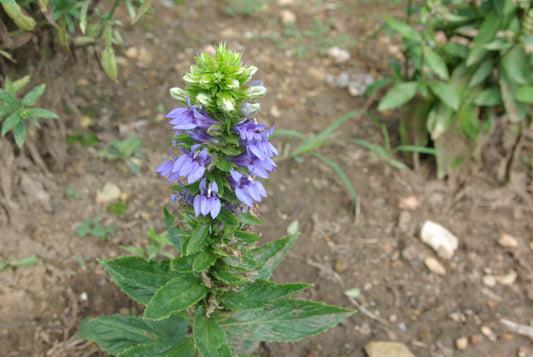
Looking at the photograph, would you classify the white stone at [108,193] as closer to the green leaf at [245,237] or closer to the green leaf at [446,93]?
the green leaf at [245,237]

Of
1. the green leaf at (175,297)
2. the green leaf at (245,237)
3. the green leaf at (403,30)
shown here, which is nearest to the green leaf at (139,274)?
the green leaf at (175,297)

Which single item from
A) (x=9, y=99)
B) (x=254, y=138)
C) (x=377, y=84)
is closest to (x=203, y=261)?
(x=254, y=138)

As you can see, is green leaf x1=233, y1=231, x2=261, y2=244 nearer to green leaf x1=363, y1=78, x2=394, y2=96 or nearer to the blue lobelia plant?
the blue lobelia plant

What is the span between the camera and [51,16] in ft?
8.38

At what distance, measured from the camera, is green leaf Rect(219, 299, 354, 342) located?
2.39 m

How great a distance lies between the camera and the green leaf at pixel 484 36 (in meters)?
3.69

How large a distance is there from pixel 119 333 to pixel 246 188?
1.32 m

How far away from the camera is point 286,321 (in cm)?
244

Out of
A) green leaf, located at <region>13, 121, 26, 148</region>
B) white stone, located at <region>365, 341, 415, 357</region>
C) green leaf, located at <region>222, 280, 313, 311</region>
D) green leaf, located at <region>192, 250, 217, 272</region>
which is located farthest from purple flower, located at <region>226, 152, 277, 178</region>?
white stone, located at <region>365, 341, 415, 357</region>

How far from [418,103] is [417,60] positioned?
0.48 meters

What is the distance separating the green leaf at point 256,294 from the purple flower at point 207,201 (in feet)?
1.88

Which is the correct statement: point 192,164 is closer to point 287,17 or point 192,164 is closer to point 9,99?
point 9,99

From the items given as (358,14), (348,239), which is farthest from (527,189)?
(358,14)

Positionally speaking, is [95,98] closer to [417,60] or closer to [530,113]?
[417,60]
